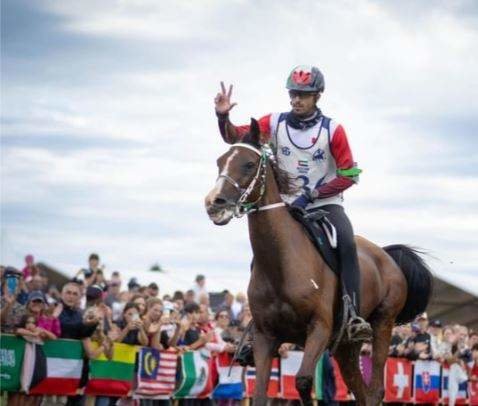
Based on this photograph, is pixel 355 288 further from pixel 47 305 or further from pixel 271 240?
pixel 47 305

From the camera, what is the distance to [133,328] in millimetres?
16484

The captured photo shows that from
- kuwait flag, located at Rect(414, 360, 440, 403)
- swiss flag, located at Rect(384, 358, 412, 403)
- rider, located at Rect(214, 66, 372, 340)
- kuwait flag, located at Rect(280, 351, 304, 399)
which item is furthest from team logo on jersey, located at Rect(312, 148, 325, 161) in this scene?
kuwait flag, located at Rect(414, 360, 440, 403)

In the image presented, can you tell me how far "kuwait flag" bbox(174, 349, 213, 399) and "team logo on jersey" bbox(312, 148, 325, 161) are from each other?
7303 millimetres

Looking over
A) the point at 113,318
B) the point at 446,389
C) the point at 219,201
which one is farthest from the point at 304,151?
the point at 446,389

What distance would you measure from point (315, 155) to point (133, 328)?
6.33m

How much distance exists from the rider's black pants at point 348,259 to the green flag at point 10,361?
16.8 ft

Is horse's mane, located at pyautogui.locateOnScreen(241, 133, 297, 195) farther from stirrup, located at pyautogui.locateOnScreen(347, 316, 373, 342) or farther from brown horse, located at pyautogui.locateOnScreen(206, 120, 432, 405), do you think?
stirrup, located at pyautogui.locateOnScreen(347, 316, 373, 342)

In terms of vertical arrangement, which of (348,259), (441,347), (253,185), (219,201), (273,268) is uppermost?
(253,185)

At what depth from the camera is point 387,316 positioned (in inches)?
489

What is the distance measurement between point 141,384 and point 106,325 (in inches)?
42.3

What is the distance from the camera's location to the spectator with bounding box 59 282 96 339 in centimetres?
1496

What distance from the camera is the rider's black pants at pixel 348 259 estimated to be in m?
10.9

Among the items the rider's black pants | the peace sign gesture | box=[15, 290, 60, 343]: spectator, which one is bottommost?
box=[15, 290, 60, 343]: spectator

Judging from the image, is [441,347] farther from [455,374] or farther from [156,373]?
[156,373]
